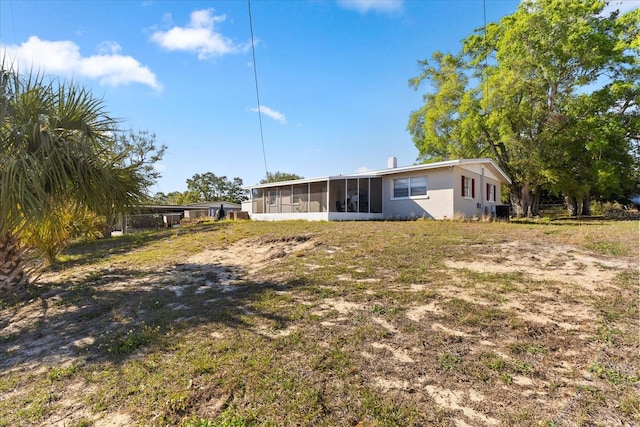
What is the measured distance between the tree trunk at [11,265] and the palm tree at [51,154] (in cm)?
3

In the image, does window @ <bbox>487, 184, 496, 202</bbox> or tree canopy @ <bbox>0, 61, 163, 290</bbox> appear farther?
window @ <bbox>487, 184, 496, 202</bbox>

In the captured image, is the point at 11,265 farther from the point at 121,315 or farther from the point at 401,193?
the point at 401,193

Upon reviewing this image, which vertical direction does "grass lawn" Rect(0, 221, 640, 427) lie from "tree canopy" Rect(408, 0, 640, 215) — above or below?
below

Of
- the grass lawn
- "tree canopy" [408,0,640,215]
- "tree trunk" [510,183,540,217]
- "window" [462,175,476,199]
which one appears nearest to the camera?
the grass lawn

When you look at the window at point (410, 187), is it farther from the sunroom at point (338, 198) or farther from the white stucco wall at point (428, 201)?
the sunroom at point (338, 198)

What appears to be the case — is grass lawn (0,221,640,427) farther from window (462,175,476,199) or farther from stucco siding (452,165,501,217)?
window (462,175,476,199)

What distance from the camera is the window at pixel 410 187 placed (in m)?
16.0

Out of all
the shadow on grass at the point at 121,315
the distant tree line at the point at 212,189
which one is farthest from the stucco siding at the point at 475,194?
the distant tree line at the point at 212,189

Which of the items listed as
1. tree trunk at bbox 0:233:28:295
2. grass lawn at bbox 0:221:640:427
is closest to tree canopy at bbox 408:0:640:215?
grass lawn at bbox 0:221:640:427

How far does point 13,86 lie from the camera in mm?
5691

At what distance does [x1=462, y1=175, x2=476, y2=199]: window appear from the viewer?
15.9 metres

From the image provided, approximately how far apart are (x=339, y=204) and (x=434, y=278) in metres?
12.1

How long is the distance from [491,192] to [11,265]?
69.0 ft

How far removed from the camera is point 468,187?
16516 mm
